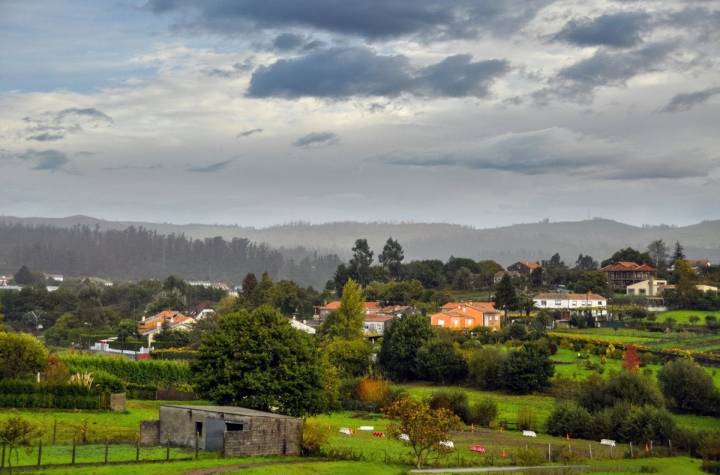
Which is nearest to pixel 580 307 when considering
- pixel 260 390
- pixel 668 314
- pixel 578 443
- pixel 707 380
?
pixel 668 314

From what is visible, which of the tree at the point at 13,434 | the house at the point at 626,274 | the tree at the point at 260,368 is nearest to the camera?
the tree at the point at 13,434

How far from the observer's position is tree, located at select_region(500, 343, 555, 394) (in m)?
78.6

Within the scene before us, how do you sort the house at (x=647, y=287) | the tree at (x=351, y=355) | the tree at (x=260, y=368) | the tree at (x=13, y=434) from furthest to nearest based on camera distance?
the house at (x=647, y=287), the tree at (x=351, y=355), the tree at (x=260, y=368), the tree at (x=13, y=434)

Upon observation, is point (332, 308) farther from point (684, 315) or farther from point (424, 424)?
point (424, 424)

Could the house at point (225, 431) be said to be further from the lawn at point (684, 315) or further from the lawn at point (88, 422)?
the lawn at point (684, 315)

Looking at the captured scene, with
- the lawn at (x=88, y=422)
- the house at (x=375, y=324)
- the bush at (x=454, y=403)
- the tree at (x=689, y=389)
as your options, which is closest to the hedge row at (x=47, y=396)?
the lawn at (x=88, y=422)

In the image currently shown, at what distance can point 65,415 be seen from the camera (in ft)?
184

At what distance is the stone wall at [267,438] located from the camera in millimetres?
43281

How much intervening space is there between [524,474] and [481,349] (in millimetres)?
43515

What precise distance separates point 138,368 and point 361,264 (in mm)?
100746

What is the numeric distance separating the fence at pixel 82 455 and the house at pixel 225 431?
1.09 metres

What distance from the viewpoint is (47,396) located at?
5872 centimetres

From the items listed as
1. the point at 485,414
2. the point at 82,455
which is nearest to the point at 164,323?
the point at 485,414

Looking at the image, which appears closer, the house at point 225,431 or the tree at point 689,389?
the house at point 225,431
